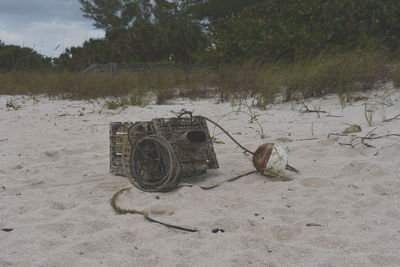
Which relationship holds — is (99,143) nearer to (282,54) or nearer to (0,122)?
(0,122)

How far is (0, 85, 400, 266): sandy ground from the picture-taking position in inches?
70.1

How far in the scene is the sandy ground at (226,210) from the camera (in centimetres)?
178

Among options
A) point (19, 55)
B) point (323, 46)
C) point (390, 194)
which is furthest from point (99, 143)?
point (19, 55)

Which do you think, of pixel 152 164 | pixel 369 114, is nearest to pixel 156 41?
pixel 369 114

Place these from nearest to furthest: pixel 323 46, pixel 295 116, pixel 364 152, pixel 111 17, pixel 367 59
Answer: pixel 364 152 < pixel 295 116 < pixel 367 59 < pixel 323 46 < pixel 111 17

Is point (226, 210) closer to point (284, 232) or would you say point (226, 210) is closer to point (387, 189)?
point (284, 232)

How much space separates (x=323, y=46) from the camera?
7.59 m

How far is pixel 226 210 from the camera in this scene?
2371mm

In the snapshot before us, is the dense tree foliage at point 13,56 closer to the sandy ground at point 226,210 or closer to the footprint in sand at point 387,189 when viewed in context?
the sandy ground at point 226,210

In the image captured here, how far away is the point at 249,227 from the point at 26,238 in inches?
46.7

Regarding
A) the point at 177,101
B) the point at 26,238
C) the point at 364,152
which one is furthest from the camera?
the point at 177,101

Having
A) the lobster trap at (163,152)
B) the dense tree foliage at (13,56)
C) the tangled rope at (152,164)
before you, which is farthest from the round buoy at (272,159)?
the dense tree foliage at (13,56)

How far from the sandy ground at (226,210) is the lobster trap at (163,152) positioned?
0.12 m

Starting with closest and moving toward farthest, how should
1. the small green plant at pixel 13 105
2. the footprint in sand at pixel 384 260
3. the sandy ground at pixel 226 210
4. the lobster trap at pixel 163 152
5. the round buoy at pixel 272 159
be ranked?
1. the footprint in sand at pixel 384 260
2. the sandy ground at pixel 226 210
3. the lobster trap at pixel 163 152
4. the round buoy at pixel 272 159
5. the small green plant at pixel 13 105
